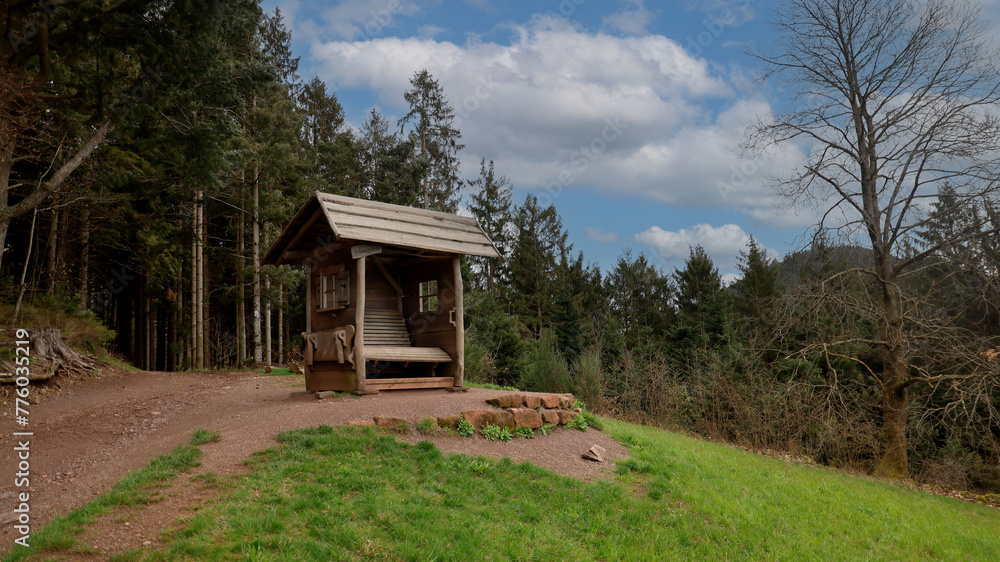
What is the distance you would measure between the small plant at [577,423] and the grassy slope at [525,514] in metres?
0.99

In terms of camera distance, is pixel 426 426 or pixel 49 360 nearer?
pixel 426 426

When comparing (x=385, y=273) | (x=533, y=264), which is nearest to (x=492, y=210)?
(x=533, y=264)

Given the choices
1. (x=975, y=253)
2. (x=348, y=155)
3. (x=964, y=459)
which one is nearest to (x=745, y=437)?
(x=975, y=253)

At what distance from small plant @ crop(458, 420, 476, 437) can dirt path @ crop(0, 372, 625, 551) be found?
0.16 meters

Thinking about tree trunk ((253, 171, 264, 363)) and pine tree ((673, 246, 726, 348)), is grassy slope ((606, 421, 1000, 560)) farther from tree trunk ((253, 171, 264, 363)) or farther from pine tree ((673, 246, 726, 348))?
pine tree ((673, 246, 726, 348))

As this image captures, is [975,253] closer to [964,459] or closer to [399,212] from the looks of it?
[964,459]

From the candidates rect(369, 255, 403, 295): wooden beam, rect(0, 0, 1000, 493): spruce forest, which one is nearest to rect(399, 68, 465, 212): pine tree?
rect(0, 0, 1000, 493): spruce forest

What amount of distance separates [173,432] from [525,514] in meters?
5.78

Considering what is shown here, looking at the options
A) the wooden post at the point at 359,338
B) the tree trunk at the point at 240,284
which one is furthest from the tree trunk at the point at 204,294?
Answer: the wooden post at the point at 359,338

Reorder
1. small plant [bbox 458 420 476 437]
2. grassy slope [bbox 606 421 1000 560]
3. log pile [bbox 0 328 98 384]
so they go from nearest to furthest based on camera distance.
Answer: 1. grassy slope [bbox 606 421 1000 560]
2. small plant [bbox 458 420 476 437]
3. log pile [bbox 0 328 98 384]

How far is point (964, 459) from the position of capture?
1925 cm

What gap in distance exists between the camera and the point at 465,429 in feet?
29.3

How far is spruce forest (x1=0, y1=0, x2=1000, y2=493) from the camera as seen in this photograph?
12.5 meters

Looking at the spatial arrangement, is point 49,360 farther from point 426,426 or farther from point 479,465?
point 479,465
